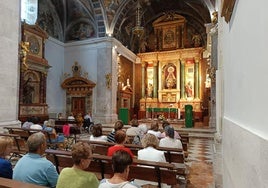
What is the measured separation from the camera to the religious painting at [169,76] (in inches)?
819

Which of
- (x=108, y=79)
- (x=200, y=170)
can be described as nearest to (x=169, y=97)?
A: (x=108, y=79)

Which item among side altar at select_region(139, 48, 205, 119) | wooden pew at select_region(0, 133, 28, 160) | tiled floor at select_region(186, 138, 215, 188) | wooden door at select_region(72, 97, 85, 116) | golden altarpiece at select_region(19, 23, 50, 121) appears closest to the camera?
tiled floor at select_region(186, 138, 215, 188)

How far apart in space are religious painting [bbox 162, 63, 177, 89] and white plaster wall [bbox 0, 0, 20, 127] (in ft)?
47.5

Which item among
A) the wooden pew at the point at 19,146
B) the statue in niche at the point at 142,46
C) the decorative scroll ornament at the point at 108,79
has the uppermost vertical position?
the statue in niche at the point at 142,46

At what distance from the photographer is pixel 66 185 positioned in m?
2.01

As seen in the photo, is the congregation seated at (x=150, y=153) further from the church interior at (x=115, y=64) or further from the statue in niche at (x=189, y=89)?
the statue in niche at (x=189, y=89)

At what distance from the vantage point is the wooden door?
17.2 metres

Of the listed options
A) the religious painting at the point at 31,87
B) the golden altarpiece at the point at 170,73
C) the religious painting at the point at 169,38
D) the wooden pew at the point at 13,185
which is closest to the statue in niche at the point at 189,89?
the golden altarpiece at the point at 170,73

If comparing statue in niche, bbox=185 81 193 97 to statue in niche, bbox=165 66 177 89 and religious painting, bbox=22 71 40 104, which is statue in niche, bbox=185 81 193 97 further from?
religious painting, bbox=22 71 40 104

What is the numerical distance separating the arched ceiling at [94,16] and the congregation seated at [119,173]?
50.2 feet

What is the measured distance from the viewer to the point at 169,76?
21.0 meters

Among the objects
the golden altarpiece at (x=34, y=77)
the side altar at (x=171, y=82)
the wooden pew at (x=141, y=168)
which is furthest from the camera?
the side altar at (x=171, y=82)

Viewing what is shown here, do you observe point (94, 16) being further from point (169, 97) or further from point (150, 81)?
point (169, 97)

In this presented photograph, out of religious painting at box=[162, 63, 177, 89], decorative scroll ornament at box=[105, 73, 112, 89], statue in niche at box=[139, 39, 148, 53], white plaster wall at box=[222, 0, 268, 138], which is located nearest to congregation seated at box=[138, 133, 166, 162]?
white plaster wall at box=[222, 0, 268, 138]
